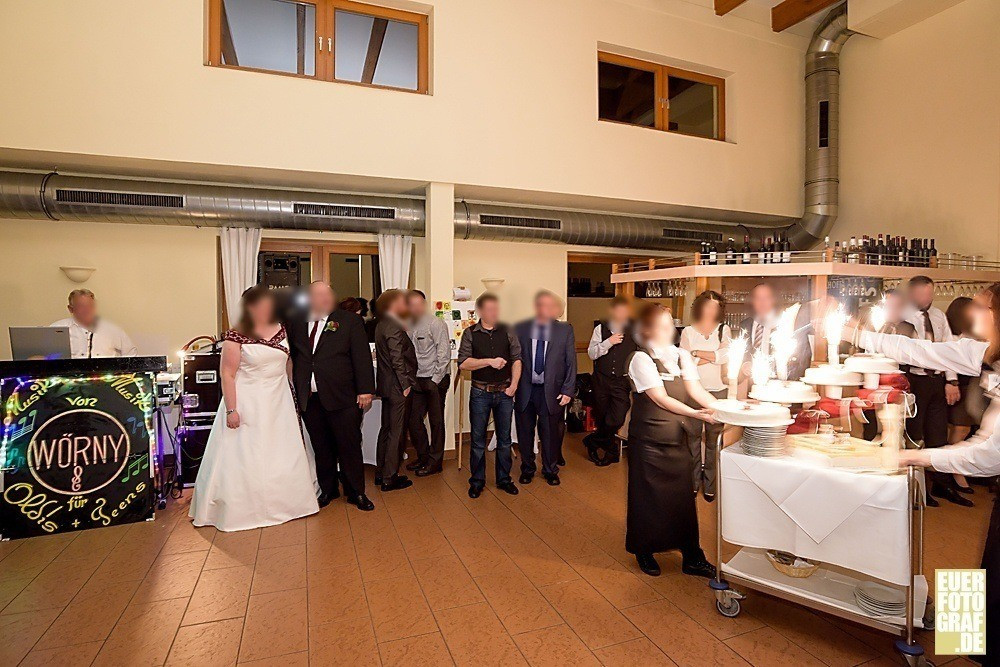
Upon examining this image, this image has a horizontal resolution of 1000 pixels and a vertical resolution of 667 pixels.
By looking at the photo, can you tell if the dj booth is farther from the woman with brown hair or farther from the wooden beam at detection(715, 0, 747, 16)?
the wooden beam at detection(715, 0, 747, 16)

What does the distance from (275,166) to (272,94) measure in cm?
63

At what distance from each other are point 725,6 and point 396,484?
6.30 meters

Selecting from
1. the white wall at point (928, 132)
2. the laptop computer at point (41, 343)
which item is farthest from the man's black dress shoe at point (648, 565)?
the white wall at point (928, 132)

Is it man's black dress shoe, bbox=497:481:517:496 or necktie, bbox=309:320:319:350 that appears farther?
man's black dress shoe, bbox=497:481:517:496

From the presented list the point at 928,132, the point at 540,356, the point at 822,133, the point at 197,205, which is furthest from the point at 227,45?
the point at 928,132

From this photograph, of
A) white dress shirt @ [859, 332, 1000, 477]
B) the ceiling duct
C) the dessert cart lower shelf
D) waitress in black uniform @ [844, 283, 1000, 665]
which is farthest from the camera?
the ceiling duct

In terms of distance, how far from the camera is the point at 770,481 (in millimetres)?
2346

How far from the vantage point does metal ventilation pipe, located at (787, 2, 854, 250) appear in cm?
687

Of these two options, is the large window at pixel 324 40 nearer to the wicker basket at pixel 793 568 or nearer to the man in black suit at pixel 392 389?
the man in black suit at pixel 392 389

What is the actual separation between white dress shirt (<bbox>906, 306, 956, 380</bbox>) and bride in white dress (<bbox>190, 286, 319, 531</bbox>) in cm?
474

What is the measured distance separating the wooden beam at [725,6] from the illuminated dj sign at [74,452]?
6860 millimetres

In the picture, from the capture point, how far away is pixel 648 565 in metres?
3.00

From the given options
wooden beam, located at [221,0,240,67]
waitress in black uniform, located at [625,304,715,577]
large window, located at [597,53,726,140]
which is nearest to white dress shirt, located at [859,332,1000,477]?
waitress in black uniform, located at [625,304,715,577]

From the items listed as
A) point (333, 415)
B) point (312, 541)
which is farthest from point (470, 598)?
point (333, 415)
